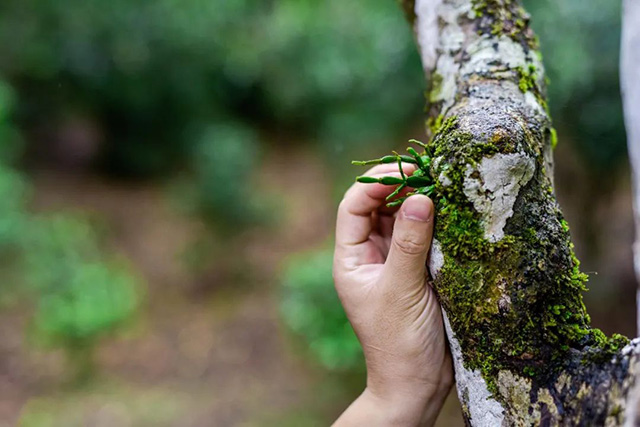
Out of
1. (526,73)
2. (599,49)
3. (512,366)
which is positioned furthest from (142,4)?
(512,366)

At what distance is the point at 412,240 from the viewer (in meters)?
1.01

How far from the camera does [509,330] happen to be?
3.06 ft

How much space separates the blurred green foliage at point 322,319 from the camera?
3.08m

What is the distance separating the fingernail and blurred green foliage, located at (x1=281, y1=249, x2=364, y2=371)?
2128mm

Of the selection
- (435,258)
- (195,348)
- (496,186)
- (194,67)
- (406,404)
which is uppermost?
(194,67)

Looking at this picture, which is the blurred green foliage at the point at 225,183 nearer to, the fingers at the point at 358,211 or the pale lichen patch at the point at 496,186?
the fingers at the point at 358,211

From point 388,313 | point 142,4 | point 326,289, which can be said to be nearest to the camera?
point 388,313

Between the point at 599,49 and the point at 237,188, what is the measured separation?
9.71 ft

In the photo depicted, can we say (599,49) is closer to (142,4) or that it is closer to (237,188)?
(237,188)

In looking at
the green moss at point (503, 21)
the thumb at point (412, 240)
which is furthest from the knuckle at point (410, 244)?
the green moss at point (503, 21)

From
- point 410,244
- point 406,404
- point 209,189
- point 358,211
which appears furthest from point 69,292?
point 410,244

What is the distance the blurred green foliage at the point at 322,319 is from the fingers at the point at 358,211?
1.78m

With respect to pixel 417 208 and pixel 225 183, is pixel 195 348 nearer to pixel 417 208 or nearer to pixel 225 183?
pixel 225 183

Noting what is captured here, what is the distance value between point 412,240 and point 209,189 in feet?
13.8
